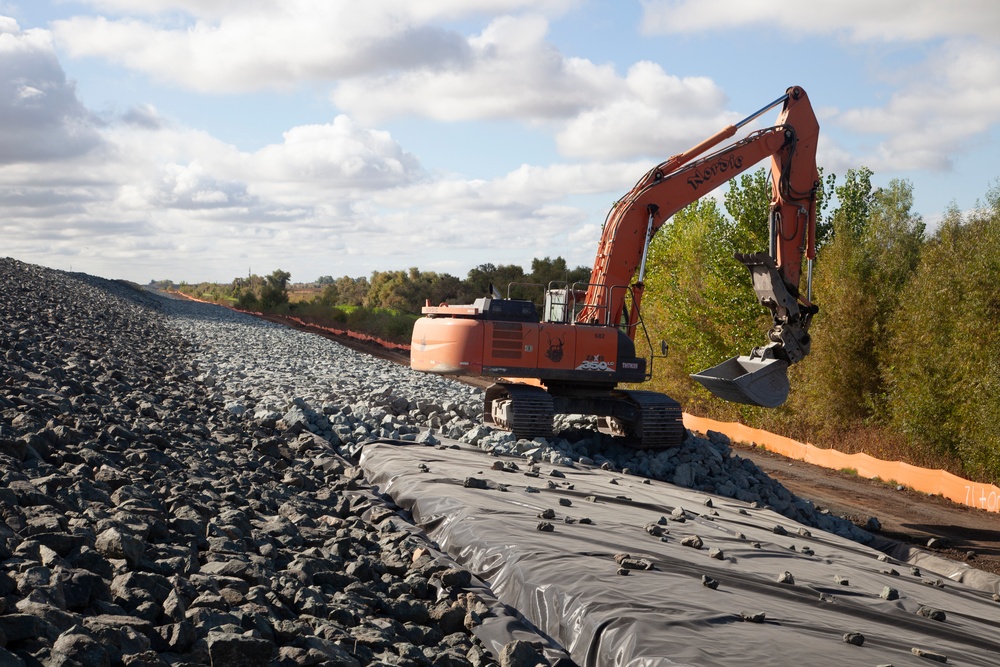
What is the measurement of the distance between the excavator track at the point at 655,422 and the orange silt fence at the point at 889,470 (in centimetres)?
517

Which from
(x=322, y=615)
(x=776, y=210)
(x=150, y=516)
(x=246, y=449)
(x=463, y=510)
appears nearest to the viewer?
(x=322, y=615)

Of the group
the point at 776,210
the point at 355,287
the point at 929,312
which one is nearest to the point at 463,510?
the point at 776,210

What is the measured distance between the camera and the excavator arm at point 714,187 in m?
13.9

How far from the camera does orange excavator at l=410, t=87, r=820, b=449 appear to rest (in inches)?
539

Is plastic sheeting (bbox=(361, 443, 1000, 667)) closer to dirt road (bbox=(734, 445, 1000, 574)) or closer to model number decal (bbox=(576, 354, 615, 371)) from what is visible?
dirt road (bbox=(734, 445, 1000, 574))

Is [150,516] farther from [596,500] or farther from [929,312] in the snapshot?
[929,312]

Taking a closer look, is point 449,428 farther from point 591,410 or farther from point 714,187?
point 714,187

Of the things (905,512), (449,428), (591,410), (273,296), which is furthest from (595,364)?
(273,296)

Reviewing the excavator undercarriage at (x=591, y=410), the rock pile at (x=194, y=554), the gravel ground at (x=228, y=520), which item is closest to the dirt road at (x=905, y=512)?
the gravel ground at (x=228, y=520)

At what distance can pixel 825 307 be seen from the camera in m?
22.9

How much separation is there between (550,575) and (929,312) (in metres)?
15.2

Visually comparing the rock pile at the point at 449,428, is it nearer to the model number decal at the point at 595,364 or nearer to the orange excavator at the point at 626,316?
the orange excavator at the point at 626,316

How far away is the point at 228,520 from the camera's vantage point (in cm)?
723

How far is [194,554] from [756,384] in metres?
8.70
